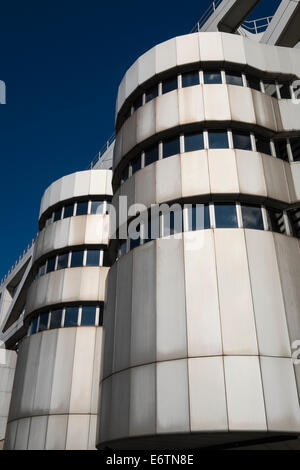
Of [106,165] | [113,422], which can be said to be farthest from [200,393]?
[106,165]

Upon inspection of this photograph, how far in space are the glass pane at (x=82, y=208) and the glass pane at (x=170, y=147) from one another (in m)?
11.6

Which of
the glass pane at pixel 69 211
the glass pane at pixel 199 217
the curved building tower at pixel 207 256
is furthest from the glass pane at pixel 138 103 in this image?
the glass pane at pixel 69 211

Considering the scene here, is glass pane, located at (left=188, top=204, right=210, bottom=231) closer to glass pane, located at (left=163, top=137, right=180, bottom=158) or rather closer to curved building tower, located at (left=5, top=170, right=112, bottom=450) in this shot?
glass pane, located at (left=163, top=137, right=180, bottom=158)

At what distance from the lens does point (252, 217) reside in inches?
582

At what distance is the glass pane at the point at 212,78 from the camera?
17.6m

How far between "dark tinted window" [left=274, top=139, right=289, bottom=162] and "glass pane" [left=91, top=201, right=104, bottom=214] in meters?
13.2

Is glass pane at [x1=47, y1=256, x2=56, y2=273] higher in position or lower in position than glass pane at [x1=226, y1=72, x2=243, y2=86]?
lower

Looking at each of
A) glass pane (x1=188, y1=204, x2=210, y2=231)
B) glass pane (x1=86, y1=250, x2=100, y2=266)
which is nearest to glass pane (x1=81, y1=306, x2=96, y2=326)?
glass pane (x1=86, y1=250, x2=100, y2=266)

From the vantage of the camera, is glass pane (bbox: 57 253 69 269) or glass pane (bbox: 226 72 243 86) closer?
glass pane (bbox: 226 72 243 86)

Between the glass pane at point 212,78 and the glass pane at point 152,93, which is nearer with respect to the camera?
the glass pane at point 212,78

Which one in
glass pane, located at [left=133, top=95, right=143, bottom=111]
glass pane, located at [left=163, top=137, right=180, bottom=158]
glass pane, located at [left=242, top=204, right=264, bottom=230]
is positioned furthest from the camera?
glass pane, located at [left=133, top=95, right=143, bottom=111]

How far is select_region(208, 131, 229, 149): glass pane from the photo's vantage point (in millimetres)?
16047

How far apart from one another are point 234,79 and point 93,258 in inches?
529

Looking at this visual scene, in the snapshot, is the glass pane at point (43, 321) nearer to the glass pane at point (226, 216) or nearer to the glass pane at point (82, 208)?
the glass pane at point (82, 208)
